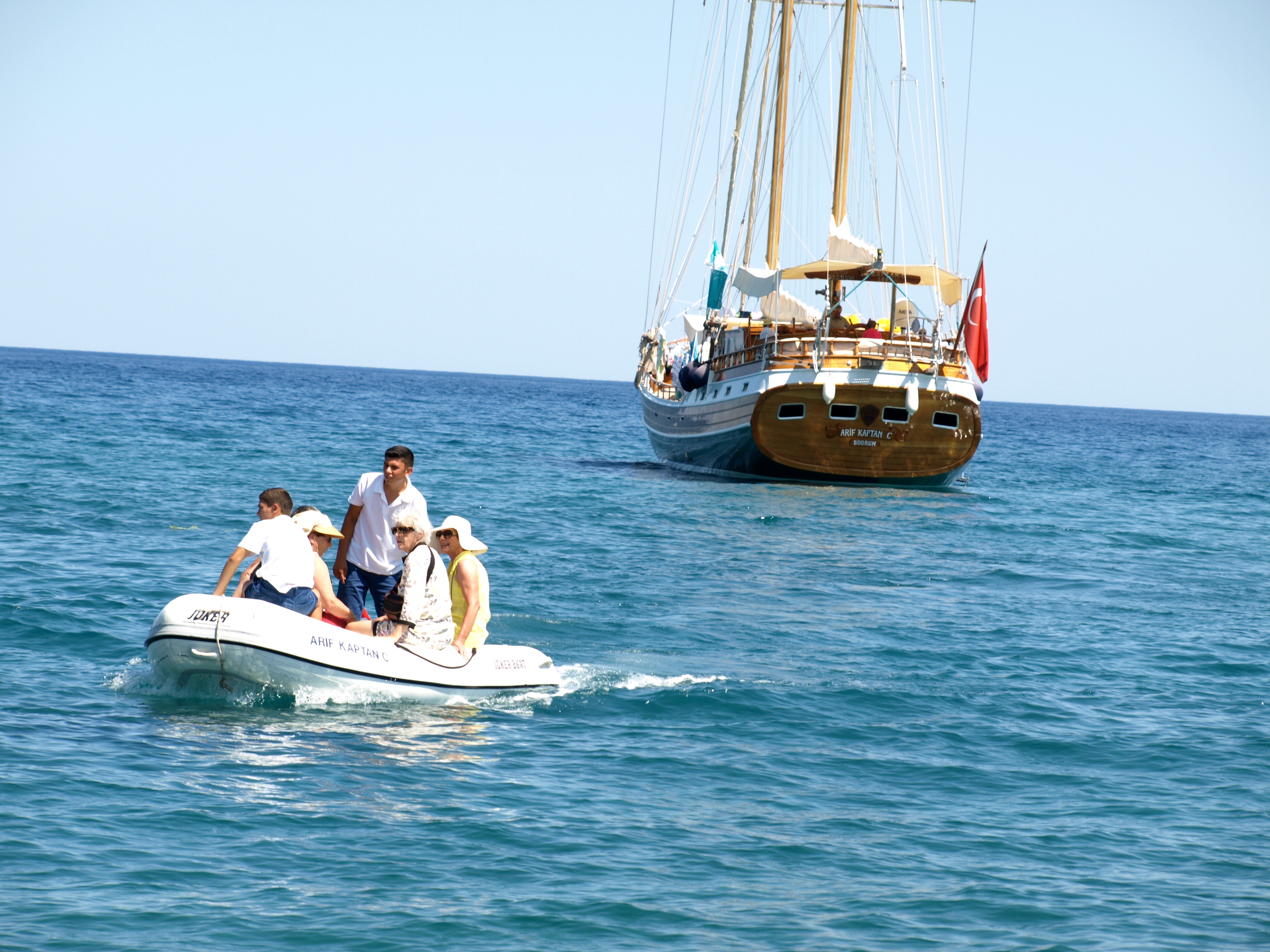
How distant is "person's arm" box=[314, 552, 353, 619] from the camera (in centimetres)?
1045

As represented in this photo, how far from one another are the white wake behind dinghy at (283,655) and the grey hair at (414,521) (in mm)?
926

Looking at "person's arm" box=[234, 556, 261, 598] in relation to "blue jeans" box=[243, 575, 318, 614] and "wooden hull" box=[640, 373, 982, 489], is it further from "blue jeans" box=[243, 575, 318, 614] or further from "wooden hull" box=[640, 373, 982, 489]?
"wooden hull" box=[640, 373, 982, 489]

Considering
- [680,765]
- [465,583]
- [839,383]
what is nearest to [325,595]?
[465,583]

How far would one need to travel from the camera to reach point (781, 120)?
39.7 m

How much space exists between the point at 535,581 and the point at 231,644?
786 cm

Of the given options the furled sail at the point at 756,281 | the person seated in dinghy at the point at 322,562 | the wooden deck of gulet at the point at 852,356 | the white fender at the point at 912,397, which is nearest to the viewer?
the person seated in dinghy at the point at 322,562

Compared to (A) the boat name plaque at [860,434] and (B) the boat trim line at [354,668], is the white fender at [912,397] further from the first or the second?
(B) the boat trim line at [354,668]

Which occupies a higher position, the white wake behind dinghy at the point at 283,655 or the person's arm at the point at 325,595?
the person's arm at the point at 325,595

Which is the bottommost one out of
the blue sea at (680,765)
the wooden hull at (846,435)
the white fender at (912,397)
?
the blue sea at (680,765)

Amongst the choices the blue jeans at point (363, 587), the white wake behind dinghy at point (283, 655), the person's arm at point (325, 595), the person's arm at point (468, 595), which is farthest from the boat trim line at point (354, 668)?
the blue jeans at point (363, 587)

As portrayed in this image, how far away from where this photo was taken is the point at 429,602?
1048 cm

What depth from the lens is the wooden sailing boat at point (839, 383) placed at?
29641 millimetres

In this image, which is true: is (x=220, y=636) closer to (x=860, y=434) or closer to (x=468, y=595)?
(x=468, y=595)

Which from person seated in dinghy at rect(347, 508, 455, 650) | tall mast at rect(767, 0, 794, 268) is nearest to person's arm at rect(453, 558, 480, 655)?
person seated in dinghy at rect(347, 508, 455, 650)
